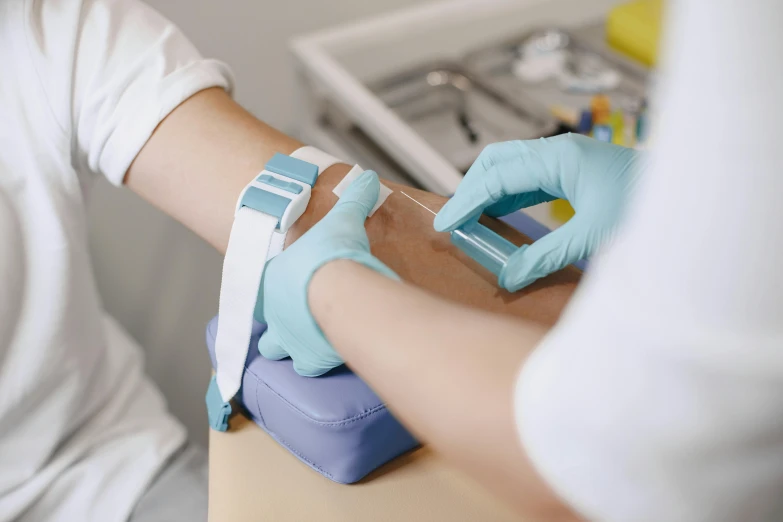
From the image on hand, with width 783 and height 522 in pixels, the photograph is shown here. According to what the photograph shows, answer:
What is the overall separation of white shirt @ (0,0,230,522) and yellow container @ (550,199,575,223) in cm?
54

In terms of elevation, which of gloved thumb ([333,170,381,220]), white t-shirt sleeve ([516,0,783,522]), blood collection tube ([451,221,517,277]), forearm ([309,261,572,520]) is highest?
white t-shirt sleeve ([516,0,783,522])

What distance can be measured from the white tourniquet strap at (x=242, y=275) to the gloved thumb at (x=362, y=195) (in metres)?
0.07

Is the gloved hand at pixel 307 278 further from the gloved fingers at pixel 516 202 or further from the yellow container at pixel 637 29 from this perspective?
the yellow container at pixel 637 29

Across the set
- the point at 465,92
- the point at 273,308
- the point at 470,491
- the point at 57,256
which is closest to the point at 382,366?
the point at 273,308

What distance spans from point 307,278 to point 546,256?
0.82ft

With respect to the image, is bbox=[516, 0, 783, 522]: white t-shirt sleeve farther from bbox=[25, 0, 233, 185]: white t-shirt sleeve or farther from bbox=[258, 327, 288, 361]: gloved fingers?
bbox=[25, 0, 233, 185]: white t-shirt sleeve

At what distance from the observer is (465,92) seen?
1451 millimetres

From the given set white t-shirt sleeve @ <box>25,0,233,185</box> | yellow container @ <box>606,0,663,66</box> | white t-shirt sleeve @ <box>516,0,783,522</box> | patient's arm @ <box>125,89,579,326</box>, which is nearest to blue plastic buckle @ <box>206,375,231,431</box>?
patient's arm @ <box>125,89,579,326</box>

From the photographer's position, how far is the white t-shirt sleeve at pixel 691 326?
14.6 inches

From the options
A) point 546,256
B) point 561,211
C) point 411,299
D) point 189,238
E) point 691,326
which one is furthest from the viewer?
point 189,238

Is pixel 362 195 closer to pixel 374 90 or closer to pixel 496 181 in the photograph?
pixel 496 181

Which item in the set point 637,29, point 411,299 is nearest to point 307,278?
point 411,299

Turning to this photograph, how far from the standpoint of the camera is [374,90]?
143 centimetres

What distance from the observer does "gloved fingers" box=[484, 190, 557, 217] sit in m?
0.79
